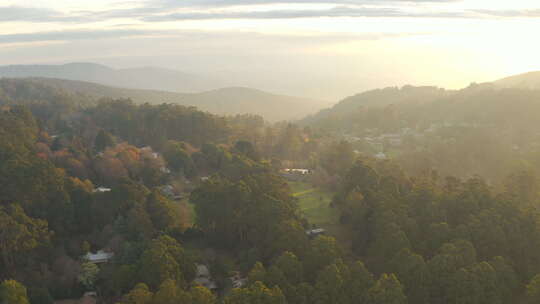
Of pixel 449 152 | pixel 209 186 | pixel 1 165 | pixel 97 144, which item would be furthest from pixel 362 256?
pixel 97 144

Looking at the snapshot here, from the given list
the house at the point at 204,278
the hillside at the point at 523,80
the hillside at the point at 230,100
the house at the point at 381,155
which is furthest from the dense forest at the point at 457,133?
the hillside at the point at 230,100

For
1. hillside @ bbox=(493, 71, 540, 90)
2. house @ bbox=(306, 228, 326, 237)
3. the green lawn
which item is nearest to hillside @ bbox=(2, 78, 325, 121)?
hillside @ bbox=(493, 71, 540, 90)

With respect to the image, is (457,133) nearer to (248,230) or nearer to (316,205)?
(316,205)

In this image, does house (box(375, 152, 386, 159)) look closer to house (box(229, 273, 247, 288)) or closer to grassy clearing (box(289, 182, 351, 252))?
grassy clearing (box(289, 182, 351, 252))

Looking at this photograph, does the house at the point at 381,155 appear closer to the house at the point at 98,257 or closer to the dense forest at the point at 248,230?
the dense forest at the point at 248,230

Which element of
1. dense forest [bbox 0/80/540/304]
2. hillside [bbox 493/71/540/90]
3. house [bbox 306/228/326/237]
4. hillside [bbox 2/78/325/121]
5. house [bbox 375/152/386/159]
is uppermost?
hillside [bbox 493/71/540/90]

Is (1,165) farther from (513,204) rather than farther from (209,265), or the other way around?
(513,204)
